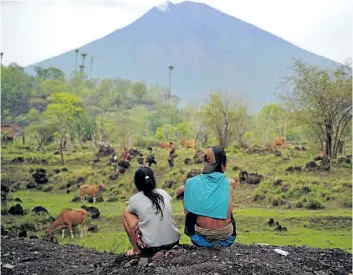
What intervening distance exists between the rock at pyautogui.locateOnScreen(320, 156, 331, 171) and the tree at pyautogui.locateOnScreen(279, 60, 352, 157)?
1574 mm

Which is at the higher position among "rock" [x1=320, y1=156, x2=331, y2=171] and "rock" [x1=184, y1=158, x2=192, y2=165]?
"rock" [x1=320, y1=156, x2=331, y2=171]

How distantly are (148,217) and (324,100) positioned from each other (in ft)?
50.6

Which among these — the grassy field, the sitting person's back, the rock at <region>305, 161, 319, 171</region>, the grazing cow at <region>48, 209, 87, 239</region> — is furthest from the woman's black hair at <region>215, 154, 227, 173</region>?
the rock at <region>305, 161, 319, 171</region>

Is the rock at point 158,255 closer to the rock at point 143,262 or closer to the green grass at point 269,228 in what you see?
the rock at point 143,262

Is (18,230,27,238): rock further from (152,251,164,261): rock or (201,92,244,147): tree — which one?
(201,92,244,147): tree

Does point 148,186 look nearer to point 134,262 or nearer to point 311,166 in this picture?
point 134,262

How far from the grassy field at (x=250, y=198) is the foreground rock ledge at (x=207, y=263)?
292 cm

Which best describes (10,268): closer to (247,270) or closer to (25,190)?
(247,270)

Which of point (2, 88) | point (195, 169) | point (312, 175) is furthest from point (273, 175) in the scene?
point (2, 88)

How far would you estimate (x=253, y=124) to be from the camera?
29.4 m

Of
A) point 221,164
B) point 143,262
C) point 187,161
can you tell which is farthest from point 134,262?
point 187,161

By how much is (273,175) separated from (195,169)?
274 cm

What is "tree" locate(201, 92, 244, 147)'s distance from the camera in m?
23.4

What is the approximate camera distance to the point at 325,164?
17.7m
